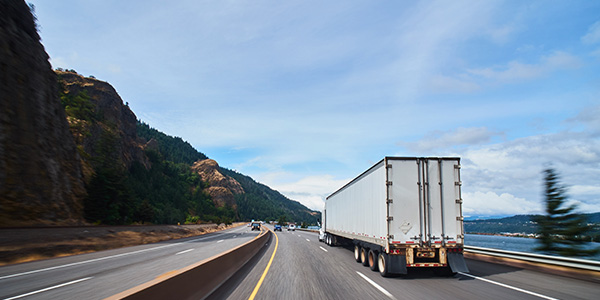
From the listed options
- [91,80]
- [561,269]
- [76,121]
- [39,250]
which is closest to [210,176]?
[91,80]

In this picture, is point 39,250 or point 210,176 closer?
point 39,250

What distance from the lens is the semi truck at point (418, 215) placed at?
35.7 ft

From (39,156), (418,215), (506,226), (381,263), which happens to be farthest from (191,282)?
(506,226)

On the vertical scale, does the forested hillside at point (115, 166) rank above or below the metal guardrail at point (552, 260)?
above

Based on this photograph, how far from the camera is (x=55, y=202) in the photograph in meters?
32.8

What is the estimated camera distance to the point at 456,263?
10898 millimetres

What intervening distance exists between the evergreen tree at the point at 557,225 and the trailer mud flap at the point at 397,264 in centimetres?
1872

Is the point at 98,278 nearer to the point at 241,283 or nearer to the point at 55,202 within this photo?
the point at 241,283

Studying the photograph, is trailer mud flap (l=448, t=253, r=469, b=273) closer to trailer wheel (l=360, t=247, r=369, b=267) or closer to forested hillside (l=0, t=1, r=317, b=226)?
trailer wheel (l=360, t=247, r=369, b=267)

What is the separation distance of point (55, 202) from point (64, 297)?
30.9 meters

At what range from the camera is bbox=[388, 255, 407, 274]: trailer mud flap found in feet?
35.2

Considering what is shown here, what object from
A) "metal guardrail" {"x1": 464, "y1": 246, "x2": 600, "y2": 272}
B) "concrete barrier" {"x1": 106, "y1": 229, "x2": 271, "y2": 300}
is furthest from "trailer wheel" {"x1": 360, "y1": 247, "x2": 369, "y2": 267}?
"metal guardrail" {"x1": 464, "y1": 246, "x2": 600, "y2": 272}

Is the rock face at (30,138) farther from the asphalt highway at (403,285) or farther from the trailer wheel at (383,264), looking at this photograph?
the trailer wheel at (383,264)

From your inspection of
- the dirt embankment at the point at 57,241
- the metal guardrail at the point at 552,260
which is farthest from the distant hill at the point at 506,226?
the dirt embankment at the point at 57,241
